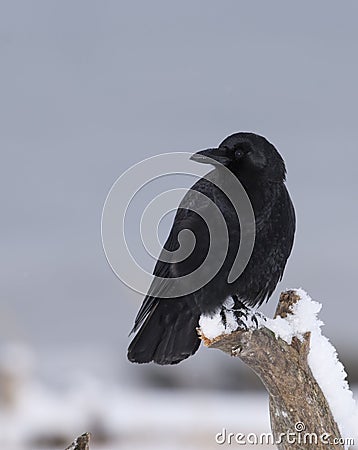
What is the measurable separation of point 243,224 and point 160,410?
1.79m

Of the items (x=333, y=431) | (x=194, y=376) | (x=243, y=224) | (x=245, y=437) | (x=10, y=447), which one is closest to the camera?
(x=333, y=431)

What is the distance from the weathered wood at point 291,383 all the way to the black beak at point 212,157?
42cm

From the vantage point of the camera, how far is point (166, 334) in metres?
2.05

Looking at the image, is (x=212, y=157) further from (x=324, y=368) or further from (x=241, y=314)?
(x=324, y=368)

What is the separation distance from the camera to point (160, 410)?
3.54m

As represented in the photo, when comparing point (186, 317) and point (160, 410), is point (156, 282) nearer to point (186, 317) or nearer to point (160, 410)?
point (186, 317)

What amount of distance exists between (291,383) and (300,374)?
0.09 ft

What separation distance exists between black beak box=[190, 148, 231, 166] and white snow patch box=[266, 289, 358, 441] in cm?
40

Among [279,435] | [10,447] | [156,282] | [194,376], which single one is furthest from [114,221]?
[194,376]

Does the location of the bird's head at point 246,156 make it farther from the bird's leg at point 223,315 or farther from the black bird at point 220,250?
the bird's leg at point 223,315

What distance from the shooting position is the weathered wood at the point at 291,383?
5.99ft

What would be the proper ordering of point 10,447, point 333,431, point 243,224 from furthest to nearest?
point 10,447
point 243,224
point 333,431

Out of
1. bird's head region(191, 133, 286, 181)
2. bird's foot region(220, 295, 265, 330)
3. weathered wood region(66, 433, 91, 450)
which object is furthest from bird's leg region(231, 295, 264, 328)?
weathered wood region(66, 433, 91, 450)

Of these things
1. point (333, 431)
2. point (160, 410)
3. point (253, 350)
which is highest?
point (160, 410)
